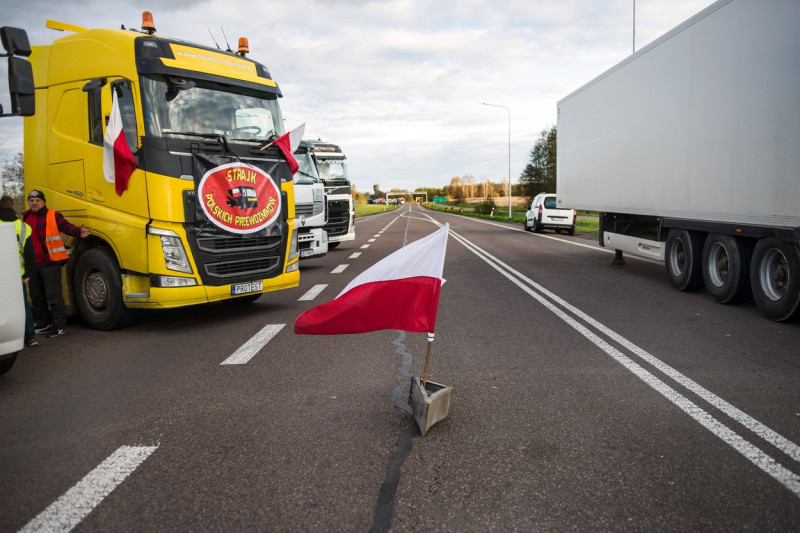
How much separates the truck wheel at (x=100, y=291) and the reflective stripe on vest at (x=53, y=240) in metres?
0.31

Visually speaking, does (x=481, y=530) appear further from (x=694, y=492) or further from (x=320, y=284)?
(x=320, y=284)

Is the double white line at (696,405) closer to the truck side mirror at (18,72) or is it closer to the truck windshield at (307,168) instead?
the truck side mirror at (18,72)

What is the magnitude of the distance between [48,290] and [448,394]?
544 centimetres

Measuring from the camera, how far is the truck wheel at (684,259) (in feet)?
29.7

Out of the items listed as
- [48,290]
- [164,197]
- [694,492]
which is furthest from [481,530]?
[48,290]

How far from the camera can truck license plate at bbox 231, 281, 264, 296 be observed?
732cm

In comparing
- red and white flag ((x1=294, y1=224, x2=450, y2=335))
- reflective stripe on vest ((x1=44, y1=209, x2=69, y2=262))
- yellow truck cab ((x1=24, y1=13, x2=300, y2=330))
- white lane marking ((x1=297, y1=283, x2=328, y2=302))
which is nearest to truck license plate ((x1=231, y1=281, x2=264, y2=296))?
yellow truck cab ((x1=24, y1=13, x2=300, y2=330))

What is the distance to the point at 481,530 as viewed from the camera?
260 centimetres

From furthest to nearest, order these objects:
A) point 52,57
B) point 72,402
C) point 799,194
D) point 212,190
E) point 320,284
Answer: point 320,284, point 52,57, point 212,190, point 799,194, point 72,402

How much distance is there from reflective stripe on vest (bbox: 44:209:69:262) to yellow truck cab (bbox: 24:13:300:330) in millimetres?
325

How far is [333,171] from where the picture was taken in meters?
18.5

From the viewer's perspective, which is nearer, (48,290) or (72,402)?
(72,402)

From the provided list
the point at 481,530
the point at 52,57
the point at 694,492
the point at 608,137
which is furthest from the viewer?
the point at 608,137

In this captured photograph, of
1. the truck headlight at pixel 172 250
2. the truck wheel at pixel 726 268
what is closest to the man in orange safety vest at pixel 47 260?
the truck headlight at pixel 172 250
